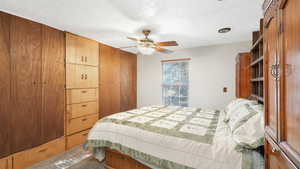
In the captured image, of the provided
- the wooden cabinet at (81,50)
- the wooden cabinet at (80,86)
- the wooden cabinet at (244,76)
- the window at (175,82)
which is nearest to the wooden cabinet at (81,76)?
the wooden cabinet at (80,86)

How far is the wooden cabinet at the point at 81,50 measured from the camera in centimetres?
273

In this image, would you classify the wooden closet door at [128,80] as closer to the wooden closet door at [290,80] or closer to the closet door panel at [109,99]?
the closet door panel at [109,99]

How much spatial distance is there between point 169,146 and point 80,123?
2.25m

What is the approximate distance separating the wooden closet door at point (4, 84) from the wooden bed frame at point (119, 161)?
142 centimetres

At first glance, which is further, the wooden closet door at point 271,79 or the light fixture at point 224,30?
the light fixture at point 224,30

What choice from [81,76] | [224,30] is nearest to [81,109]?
[81,76]

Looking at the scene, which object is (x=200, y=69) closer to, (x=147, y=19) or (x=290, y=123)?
(x=147, y=19)

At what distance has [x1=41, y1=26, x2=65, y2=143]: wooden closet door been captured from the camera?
2.37 m

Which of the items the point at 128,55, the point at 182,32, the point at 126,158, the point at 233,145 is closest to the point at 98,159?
the point at 126,158

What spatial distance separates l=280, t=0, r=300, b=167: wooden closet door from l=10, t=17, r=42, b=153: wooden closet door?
9.92 feet

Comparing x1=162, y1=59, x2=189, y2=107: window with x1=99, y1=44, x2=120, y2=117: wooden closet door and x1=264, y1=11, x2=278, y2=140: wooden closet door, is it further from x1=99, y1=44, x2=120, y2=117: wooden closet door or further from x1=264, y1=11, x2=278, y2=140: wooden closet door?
x1=264, y1=11, x2=278, y2=140: wooden closet door

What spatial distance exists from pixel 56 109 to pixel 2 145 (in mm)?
819

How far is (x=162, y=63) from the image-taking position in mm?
4398

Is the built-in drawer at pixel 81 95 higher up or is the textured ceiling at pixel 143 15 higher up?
the textured ceiling at pixel 143 15
